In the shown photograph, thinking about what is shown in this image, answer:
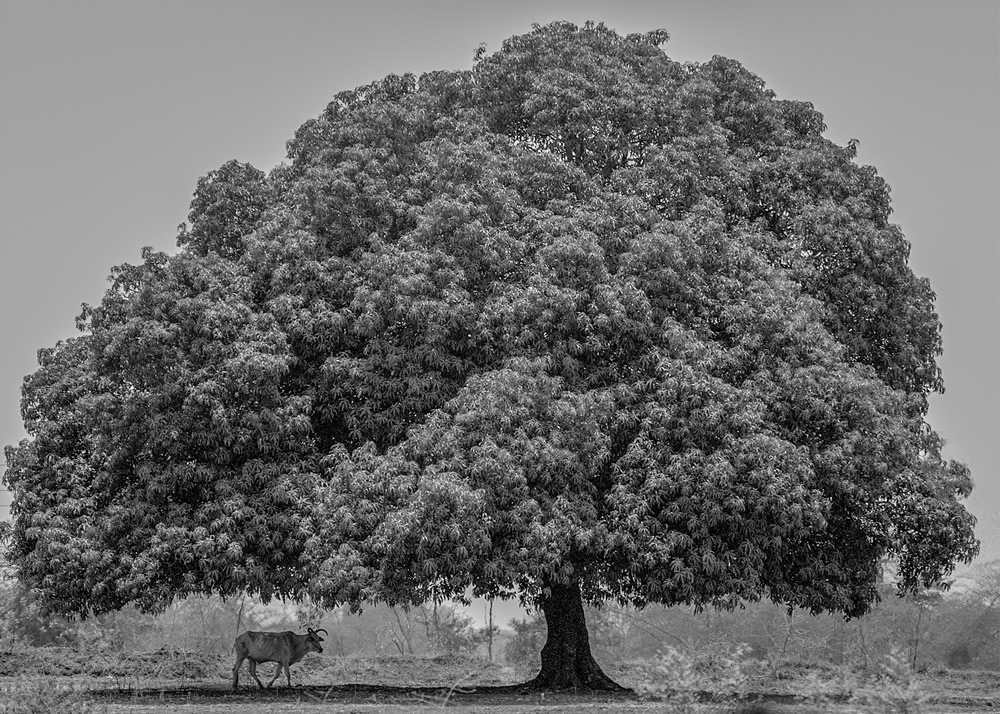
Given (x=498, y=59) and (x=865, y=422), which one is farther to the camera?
(x=498, y=59)

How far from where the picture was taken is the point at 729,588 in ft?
51.8

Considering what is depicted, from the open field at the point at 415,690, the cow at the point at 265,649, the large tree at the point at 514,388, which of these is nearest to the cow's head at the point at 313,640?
the cow at the point at 265,649

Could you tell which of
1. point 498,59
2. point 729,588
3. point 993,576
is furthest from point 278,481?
point 993,576

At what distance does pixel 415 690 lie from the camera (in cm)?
1878

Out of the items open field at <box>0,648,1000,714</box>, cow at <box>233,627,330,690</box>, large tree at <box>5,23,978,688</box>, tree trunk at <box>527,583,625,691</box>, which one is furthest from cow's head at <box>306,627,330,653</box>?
tree trunk at <box>527,583,625,691</box>

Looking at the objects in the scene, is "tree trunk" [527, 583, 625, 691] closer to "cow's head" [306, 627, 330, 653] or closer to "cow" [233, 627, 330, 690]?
"cow's head" [306, 627, 330, 653]

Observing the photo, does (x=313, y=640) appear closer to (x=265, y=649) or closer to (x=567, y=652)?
(x=265, y=649)

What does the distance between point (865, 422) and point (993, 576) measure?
2031 centimetres

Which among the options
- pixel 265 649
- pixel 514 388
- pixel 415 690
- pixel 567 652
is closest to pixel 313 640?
pixel 265 649

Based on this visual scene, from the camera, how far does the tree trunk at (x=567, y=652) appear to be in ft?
60.6

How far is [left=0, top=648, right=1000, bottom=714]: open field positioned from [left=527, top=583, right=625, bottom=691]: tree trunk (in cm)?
73

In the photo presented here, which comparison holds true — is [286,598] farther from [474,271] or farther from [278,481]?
[474,271]

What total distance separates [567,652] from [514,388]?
6101 millimetres

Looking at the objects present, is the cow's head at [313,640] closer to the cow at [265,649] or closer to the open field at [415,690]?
the cow at [265,649]
